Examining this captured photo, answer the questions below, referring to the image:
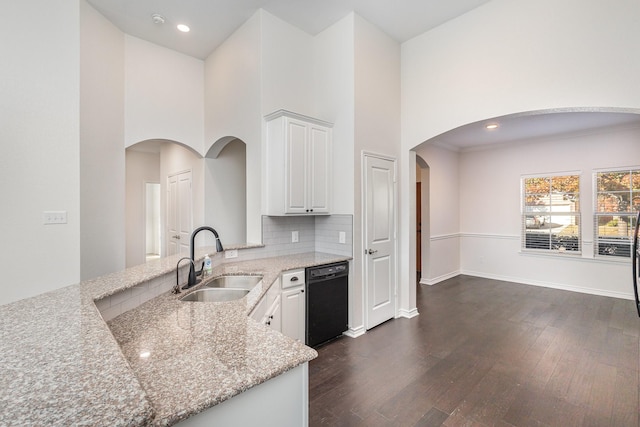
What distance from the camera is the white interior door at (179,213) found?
518 cm

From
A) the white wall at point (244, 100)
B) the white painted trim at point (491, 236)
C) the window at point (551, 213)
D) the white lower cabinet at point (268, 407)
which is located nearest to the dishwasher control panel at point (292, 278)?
the white wall at point (244, 100)

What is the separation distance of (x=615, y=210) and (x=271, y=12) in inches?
246

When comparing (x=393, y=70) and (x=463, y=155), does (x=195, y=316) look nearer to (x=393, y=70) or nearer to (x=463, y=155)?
(x=393, y=70)

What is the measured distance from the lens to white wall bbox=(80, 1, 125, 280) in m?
3.21

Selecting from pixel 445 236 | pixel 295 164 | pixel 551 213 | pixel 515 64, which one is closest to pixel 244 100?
pixel 295 164

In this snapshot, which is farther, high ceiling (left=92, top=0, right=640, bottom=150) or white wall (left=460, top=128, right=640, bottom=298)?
white wall (left=460, top=128, right=640, bottom=298)

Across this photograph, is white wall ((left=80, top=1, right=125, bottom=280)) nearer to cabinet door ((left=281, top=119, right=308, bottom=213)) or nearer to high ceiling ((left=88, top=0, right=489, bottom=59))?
high ceiling ((left=88, top=0, right=489, bottom=59))

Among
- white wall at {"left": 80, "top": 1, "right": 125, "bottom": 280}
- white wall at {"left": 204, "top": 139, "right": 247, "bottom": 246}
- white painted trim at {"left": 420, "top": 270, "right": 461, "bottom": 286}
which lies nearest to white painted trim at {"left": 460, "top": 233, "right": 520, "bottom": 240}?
white painted trim at {"left": 420, "top": 270, "right": 461, "bottom": 286}

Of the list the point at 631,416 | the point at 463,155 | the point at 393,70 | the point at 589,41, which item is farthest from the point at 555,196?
the point at 631,416

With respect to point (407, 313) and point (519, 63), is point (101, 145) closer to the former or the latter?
point (407, 313)

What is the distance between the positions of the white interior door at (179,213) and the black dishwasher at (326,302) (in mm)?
2835

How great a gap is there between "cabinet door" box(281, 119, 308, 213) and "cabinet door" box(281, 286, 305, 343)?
0.93 meters

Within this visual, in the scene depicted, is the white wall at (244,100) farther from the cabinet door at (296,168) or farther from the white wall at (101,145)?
the white wall at (101,145)

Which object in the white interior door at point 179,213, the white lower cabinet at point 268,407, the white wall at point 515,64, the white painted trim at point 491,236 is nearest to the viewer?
the white lower cabinet at point 268,407
